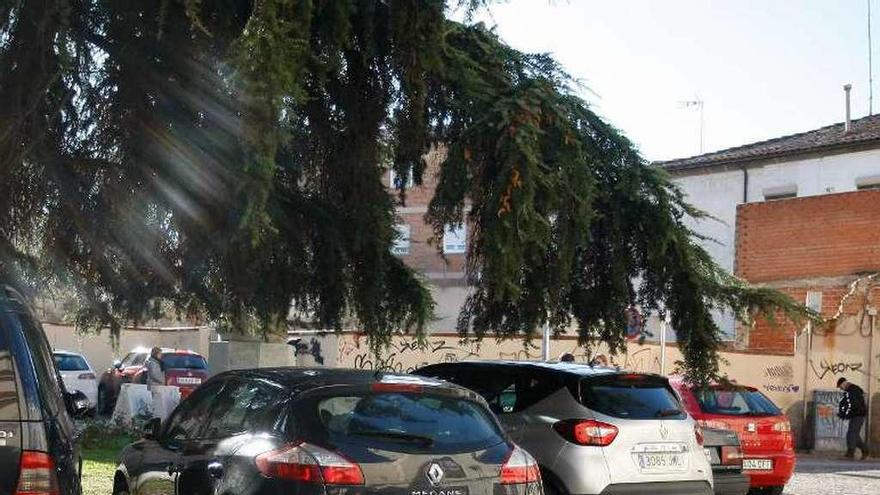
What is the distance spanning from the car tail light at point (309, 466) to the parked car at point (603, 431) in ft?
10.5

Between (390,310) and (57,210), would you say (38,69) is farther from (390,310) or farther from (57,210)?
(390,310)

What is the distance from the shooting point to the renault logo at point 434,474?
264 inches

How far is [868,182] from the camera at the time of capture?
3127 centimetres

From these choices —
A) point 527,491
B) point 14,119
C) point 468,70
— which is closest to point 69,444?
point 527,491

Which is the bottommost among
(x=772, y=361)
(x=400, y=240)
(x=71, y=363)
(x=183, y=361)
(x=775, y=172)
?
(x=71, y=363)

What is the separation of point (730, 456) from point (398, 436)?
6324 millimetres

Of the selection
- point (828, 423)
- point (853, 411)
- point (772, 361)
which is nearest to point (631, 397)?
point (853, 411)

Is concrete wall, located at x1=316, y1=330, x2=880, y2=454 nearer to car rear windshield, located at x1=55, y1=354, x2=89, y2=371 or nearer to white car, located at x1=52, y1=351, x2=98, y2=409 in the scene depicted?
white car, located at x1=52, y1=351, x2=98, y2=409

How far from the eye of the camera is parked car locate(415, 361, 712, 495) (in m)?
9.32

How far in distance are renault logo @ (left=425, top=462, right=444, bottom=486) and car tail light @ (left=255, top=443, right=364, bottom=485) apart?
0.41 m

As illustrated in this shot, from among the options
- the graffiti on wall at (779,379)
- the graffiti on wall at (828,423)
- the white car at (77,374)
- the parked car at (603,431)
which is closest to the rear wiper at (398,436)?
the parked car at (603,431)

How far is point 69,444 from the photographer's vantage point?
232 inches

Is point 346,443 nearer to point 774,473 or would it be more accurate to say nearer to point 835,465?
point 774,473

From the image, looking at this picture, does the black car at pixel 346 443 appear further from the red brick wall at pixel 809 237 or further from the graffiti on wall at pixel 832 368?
the red brick wall at pixel 809 237
